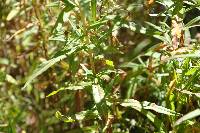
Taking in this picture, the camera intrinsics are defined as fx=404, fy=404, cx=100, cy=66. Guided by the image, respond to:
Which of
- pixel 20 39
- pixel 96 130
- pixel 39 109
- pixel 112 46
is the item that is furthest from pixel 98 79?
pixel 20 39

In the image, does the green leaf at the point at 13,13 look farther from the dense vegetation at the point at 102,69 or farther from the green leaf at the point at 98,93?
the green leaf at the point at 98,93

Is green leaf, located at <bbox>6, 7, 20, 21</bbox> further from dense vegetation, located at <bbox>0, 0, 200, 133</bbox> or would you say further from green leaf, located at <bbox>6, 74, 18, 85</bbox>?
green leaf, located at <bbox>6, 74, 18, 85</bbox>

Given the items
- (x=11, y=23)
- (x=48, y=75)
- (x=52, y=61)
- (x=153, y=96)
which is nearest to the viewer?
(x=52, y=61)

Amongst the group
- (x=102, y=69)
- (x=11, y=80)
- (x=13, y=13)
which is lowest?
(x=11, y=80)

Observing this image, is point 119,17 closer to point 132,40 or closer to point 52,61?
Result: point 52,61

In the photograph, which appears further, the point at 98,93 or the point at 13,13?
the point at 13,13

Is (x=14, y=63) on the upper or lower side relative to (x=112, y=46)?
lower

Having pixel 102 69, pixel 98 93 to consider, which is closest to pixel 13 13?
pixel 102 69

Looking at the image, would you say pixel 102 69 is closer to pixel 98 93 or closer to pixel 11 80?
pixel 98 93
